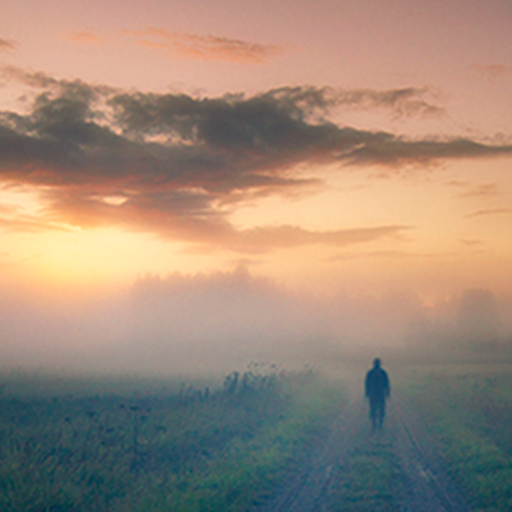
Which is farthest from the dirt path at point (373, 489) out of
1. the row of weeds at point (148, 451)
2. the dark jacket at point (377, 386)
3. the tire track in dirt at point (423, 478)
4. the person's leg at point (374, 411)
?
the dark jacket at point (377, 386)

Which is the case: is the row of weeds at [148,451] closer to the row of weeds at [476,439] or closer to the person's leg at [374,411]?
the person's leg at [374,411]

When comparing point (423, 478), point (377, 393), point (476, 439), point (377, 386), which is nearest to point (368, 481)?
point (423, 478)

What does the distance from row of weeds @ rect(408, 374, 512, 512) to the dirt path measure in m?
0.44

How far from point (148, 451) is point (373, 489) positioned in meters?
5.81

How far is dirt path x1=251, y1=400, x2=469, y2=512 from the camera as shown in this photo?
8922 mm

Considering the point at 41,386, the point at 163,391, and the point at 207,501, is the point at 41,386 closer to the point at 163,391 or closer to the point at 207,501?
the point at 163,391

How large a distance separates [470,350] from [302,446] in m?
102

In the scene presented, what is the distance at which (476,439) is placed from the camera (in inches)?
595

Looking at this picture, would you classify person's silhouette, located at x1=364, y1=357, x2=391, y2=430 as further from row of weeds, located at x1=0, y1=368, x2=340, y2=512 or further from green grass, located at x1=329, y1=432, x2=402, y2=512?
green grass, located at x1=329, y1=432, x2=402, y2=512

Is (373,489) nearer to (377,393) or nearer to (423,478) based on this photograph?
(423,478)

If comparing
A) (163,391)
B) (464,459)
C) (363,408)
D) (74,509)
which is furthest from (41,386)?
(464,459)

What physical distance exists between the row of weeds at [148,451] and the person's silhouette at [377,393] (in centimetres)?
197

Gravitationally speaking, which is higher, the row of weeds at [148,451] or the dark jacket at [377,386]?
the dark jacket at [377,386]

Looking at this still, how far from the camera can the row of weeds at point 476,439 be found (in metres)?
9.97
